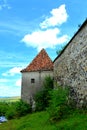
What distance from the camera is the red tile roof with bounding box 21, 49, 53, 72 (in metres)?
32.7

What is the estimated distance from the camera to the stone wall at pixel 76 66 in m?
21.5

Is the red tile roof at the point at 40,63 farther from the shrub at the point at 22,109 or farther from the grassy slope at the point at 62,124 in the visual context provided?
the grassy slope at the point at 62,124

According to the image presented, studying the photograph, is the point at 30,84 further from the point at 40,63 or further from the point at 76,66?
the point at 76,66

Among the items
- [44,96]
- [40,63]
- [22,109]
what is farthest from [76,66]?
[40,63]

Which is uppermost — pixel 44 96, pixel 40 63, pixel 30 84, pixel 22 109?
pixel 40 63

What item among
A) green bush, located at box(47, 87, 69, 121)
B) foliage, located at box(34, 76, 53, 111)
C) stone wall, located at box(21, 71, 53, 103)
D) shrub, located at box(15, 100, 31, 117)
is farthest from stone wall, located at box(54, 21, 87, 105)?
shrub, located at box(15, 100, 31, 117)

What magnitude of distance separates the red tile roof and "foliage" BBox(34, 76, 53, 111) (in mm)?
1637

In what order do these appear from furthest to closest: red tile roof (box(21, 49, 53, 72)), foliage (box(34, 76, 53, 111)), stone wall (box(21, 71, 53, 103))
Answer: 1. red tile roof (box(21, 49, 53, 72))
2. stone wall (box(21, 71, 53, 103))
3. foliage (box(34, 76, 53, 111))

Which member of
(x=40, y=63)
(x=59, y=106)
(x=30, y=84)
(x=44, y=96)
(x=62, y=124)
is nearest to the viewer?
(x=62, y=124)

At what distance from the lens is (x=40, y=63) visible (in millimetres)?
33594

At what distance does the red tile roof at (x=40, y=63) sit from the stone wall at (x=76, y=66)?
21.8 feet

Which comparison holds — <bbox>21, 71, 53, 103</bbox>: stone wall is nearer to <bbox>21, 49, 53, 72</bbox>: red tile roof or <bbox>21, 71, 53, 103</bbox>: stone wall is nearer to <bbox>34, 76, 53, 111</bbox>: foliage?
<bbox>21, 49, 53, 72</bbox>: red tile roof

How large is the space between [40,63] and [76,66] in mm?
11124

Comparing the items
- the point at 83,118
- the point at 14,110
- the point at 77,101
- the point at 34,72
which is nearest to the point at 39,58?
the point at 34,72
